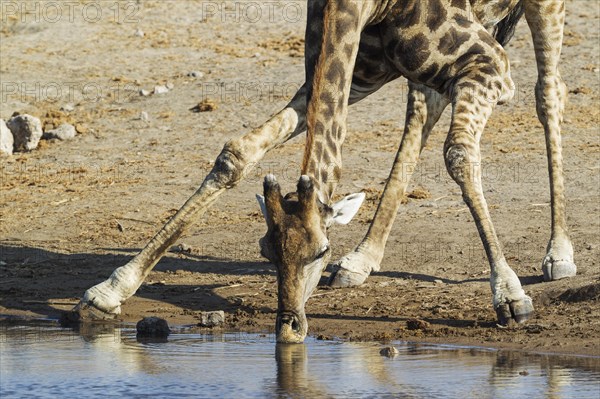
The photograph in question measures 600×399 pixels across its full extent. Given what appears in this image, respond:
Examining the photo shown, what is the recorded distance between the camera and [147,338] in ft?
24.1

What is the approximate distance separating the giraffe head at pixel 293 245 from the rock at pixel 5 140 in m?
6.79

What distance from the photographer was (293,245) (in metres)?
6.49

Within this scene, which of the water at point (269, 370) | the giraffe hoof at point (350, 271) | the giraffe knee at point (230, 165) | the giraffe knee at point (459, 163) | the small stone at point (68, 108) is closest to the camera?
the water at point (269, 370)

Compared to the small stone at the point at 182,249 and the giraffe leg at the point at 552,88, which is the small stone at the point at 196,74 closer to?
the small stone at the point at 182,249

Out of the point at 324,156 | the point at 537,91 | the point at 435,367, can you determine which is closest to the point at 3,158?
the point at 537,91

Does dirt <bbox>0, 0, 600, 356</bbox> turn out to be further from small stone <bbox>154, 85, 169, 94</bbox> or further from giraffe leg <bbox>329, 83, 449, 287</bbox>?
giraffe leg <bbox>329, 83, 449, 287</bbox>

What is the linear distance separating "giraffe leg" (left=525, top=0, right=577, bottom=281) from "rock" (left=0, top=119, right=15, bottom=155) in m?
5.55

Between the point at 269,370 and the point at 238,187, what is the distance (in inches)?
215

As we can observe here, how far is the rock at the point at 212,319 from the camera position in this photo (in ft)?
25.2

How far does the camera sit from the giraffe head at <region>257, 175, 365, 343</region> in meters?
6.50

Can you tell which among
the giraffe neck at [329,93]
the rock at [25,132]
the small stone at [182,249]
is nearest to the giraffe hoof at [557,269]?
the giraffe neck at [329,93]

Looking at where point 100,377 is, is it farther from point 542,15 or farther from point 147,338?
point 542,15

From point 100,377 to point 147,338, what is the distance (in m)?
1.16

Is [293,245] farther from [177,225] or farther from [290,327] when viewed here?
[177,225]
